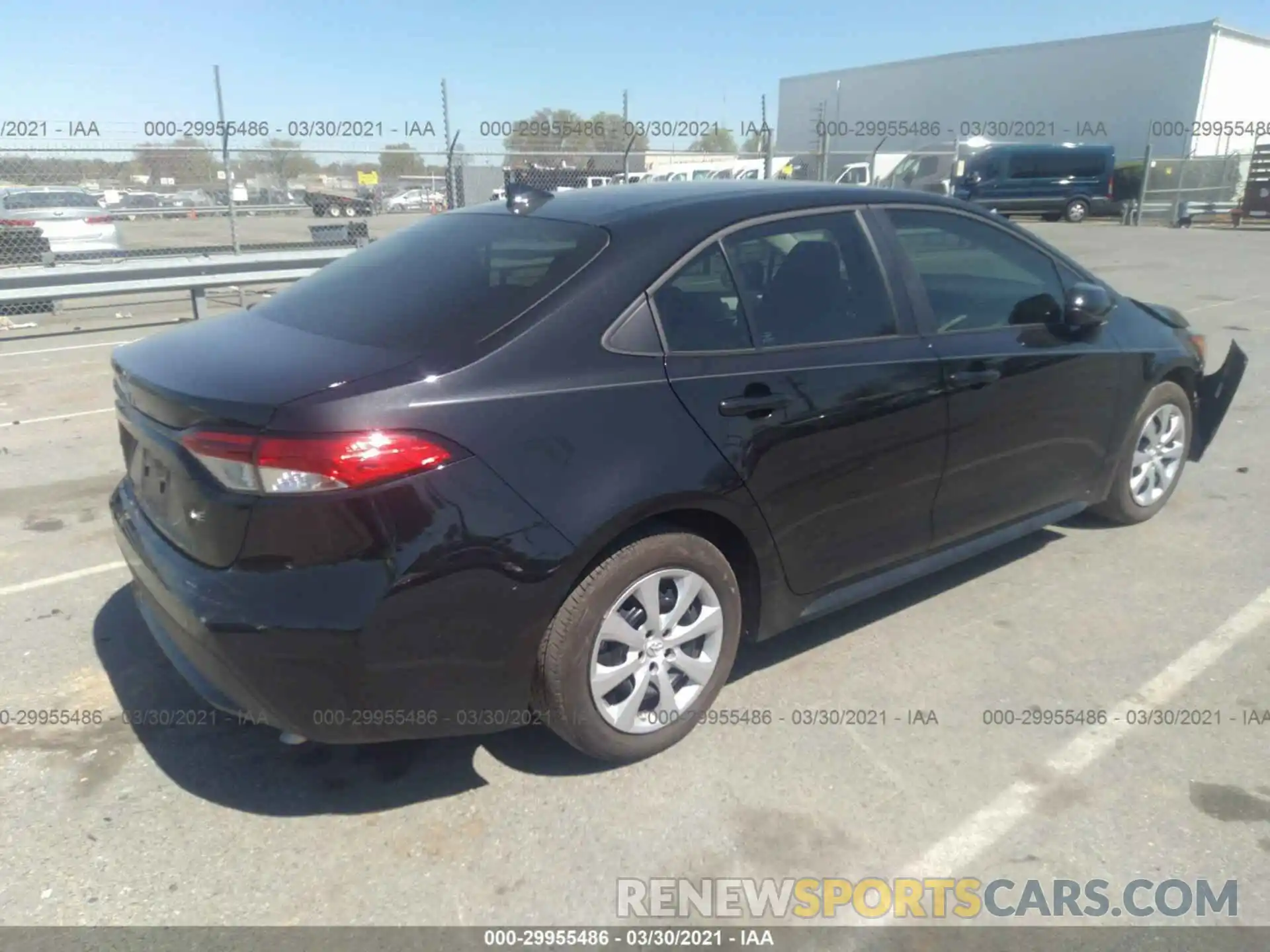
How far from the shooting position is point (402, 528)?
2.35 m

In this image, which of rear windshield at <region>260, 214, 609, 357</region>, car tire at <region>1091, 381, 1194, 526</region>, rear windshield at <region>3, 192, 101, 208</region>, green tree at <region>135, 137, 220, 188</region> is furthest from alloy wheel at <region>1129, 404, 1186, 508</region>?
rear windshield at <region>3, 192, 101, 208</region>

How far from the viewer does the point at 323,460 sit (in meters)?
2.31

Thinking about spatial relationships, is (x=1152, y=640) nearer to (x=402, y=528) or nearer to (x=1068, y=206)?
(x=402, y=528)

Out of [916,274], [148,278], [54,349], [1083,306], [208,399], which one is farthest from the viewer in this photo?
[54,349]

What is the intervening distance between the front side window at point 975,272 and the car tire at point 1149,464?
34.4 inches

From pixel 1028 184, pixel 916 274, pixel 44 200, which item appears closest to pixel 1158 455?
pixel 916 274

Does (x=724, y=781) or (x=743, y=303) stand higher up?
(x=743, y=303)

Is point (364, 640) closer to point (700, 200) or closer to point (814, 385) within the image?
point (814, 385)

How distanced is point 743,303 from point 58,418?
228 inches

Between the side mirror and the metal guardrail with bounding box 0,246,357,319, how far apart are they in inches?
270

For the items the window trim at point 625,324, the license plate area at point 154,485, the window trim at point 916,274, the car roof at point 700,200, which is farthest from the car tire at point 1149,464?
the license plate area at point 154,485

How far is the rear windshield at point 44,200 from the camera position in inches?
490

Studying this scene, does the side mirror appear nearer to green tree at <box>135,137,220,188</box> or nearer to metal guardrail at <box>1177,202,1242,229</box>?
green tree at <box>135,137,220,188</box>

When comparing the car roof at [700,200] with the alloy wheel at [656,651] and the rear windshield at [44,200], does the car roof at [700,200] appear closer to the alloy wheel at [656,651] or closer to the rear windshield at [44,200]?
the alloy wheel at [656,651]
